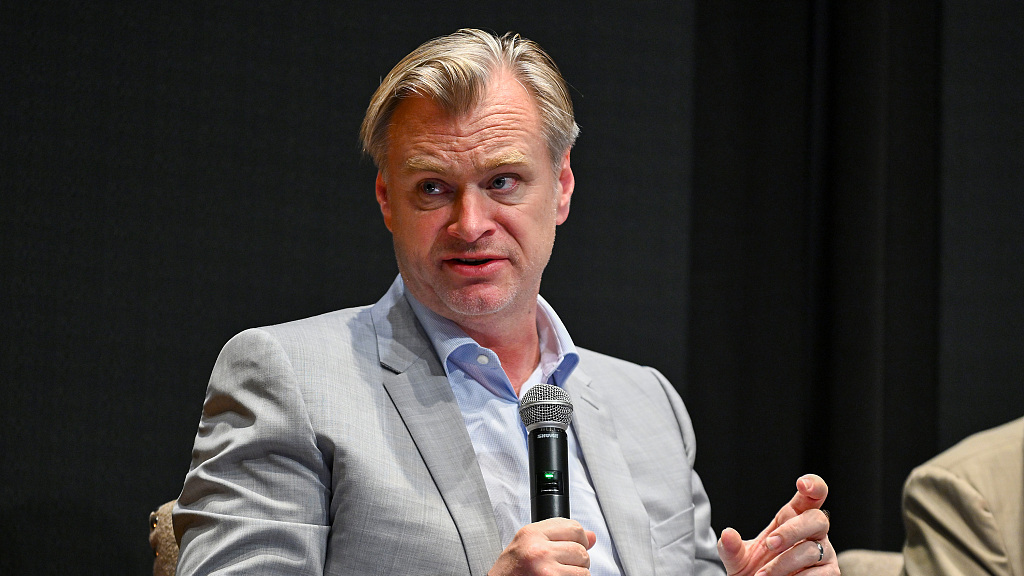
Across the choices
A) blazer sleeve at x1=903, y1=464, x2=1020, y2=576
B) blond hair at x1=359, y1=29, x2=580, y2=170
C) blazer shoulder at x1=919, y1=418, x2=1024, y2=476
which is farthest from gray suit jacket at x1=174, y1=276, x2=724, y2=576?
blazer shoulder at x1=919, y1=418, x2=1024, y2=476

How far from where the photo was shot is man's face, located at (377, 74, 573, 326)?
1.76 m

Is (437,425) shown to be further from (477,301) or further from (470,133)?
(470,133)

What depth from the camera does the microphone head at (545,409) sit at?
4.63ft

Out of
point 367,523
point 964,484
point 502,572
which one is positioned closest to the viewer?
point 502,572

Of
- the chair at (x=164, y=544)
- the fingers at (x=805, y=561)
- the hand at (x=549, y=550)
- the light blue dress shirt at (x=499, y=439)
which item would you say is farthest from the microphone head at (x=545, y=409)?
the chair at (x=164, y=544)

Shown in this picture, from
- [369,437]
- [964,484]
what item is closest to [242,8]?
[369,437]

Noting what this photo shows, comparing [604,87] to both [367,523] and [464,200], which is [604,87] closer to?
[464,200]

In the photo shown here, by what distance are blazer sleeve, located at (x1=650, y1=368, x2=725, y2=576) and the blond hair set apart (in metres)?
0.60

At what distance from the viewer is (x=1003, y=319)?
9.12 ft

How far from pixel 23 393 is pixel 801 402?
206 centimetres

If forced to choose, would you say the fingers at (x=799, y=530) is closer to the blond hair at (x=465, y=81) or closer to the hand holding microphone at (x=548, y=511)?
the hand holding microphone at (x=548, y=511)

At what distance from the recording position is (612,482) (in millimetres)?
1788

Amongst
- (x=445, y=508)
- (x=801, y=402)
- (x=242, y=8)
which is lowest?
(x=801, y=402)

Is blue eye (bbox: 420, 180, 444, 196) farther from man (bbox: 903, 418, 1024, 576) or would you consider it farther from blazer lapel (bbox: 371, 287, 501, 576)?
man (bbox: 903, 418, 1024, 576)
